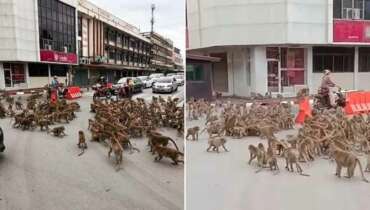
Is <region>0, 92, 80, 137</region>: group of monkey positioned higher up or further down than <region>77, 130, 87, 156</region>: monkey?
higher up

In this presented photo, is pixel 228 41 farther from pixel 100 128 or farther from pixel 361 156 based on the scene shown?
pixel 361 156

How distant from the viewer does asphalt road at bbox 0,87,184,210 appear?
3.44 ft

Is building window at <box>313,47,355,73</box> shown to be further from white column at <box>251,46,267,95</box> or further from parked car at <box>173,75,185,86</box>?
parked car at <box>173,75,185,86</box>

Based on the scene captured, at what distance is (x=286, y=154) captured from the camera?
1.73 m

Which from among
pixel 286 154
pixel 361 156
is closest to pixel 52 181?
pixel 286 154

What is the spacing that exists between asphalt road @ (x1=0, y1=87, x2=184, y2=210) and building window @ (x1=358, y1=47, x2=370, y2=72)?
1943mm

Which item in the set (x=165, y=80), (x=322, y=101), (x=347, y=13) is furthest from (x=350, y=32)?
(x=165, y=80)

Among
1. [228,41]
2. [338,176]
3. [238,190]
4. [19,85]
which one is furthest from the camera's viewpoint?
[338,176]

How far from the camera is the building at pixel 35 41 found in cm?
91

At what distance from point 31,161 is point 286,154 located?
3.72ft

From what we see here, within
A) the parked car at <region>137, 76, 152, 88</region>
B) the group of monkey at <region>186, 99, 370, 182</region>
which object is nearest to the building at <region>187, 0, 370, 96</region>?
the group of monkey at <region>186, 99, 370, 182</region>

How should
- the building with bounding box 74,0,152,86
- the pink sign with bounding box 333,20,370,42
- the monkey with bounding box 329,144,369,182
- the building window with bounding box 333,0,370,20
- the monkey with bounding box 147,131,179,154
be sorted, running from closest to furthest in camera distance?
the building with bounding box 74,0,152,86 → the monkey with bounding box 147,131,179,154 → the monkey with bounding box 329,144,369,182 → the pink sign with bounding box 333,20,370,42 → the building window with bounding box 333,0,370,20

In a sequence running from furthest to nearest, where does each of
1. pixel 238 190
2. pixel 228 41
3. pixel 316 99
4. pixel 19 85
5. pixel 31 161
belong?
pixel 316 99, pixel 228 41, pixel 238 190, pixel 31 161, pixel 19 85

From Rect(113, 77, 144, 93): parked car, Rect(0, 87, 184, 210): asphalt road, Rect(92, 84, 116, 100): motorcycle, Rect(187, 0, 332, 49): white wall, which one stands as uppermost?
Rect(187, 0, 332, 49): white wall
